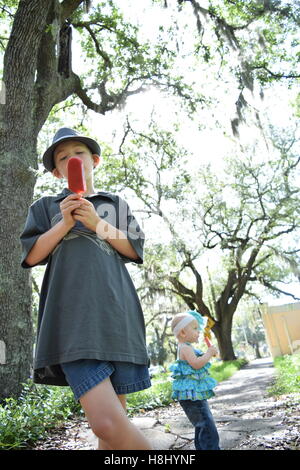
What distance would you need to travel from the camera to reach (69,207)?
1.58 metres

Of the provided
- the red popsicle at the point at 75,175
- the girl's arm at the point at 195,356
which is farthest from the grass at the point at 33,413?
the red popsicle at the point at 75,175

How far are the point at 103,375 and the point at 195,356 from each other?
140 cm

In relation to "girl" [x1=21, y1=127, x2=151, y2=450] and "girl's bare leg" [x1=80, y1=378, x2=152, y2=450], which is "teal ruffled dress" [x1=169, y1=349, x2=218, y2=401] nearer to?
"girl" [x1=21, y1=127, x2=151, y2=450]

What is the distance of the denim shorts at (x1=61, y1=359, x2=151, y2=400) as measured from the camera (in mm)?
1402

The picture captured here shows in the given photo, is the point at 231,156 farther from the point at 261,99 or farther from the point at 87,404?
the point at 87,404

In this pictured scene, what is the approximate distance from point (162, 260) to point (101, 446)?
1346 centimetres

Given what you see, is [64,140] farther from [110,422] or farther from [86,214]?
[110,422]

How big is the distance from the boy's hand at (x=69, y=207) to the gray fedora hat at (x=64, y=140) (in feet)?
1.47

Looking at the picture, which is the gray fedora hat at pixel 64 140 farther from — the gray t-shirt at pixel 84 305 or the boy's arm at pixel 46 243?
the boy's arm at pixel 46 243

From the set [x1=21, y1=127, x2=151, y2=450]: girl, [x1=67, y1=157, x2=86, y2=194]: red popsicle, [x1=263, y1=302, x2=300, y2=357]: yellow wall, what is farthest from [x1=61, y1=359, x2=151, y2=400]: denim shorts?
[x1=263, y1=302, x2=300, y2=357]: yellow wall

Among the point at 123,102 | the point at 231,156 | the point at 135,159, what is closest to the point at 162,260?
the point at 135,159

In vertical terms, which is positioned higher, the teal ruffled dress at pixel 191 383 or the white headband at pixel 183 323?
the white headband at pixel 183 323

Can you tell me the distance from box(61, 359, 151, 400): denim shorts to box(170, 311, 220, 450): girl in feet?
3.34

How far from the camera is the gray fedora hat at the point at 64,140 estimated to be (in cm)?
192
